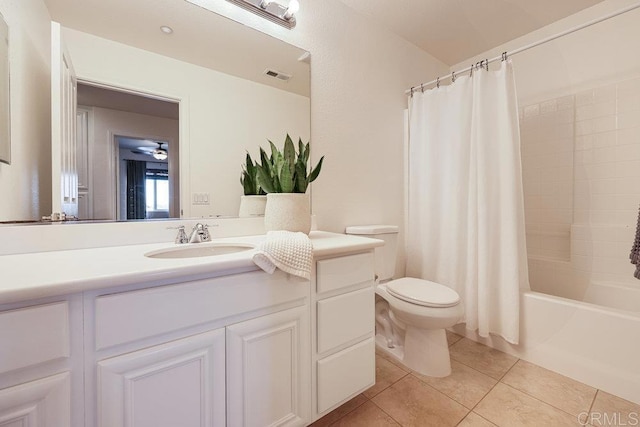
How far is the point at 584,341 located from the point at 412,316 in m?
0.86

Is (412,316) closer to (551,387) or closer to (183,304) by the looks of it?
(551,387)

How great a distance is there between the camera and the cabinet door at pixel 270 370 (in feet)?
2.58

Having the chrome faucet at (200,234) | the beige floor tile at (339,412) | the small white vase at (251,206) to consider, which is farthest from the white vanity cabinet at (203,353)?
the small white vase at (251,206)

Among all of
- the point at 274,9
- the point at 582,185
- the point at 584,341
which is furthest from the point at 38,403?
the point at 582,185

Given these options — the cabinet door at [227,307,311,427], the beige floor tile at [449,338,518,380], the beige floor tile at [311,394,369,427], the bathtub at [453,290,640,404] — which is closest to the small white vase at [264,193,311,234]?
the cabinet door at [227,307,311,427]

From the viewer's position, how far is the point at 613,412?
1.14 metres

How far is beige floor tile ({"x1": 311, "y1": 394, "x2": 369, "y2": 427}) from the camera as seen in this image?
1129 mm

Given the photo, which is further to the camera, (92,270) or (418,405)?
(418,405)

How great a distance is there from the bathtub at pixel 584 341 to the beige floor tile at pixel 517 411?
0.33 m

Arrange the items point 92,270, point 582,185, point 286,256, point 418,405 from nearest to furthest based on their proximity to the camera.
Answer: point 92,270 < point 286,256 < point 418,405 < point 582,185

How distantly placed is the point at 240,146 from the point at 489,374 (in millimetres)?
1797

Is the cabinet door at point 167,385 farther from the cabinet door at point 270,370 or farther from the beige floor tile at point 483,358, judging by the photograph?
the beige floor tile at point 483,358

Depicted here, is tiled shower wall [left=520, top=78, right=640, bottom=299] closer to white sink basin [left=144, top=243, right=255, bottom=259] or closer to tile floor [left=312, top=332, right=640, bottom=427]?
tile floor [left=312, top=332, right=640, bottom=427]

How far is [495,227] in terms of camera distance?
159 cm
